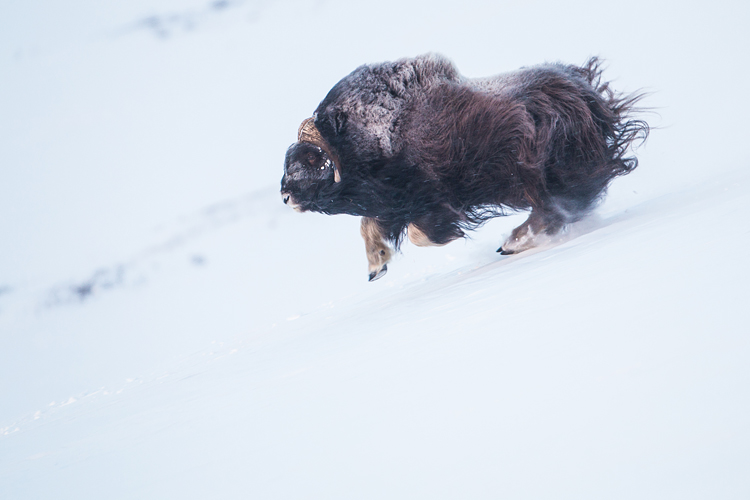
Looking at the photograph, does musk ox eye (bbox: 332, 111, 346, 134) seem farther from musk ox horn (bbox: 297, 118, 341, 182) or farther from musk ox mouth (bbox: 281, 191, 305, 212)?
musk ox mouth (bbox: 281, 191, 305, 212)

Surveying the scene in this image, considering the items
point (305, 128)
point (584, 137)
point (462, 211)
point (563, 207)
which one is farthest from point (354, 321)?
point (584, 137)

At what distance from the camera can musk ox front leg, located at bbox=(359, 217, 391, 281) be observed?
3232 millimetres

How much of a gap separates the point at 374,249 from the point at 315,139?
31.9 inches

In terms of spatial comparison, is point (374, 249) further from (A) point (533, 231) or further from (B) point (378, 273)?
(A) point (533, 231)

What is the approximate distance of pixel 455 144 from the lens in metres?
2.61

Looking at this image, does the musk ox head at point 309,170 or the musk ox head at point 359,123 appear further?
the musk ox head at point 309,170

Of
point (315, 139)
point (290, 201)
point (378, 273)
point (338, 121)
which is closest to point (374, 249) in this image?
point (378, 273)

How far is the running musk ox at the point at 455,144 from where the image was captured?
2580 millimetres

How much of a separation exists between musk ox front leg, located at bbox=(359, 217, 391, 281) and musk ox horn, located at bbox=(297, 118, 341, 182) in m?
0.57

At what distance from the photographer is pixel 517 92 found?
105 inches

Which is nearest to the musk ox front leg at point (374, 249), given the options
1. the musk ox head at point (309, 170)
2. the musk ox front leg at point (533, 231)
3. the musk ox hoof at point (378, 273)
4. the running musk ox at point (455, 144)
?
the musk ox hoof at point (378, 273)

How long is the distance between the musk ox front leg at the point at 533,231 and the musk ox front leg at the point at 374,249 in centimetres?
67

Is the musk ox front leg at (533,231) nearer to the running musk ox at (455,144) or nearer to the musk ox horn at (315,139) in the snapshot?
the running musk ox at (455,144)

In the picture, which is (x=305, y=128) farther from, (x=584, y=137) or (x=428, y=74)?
(x=584, y=137)
